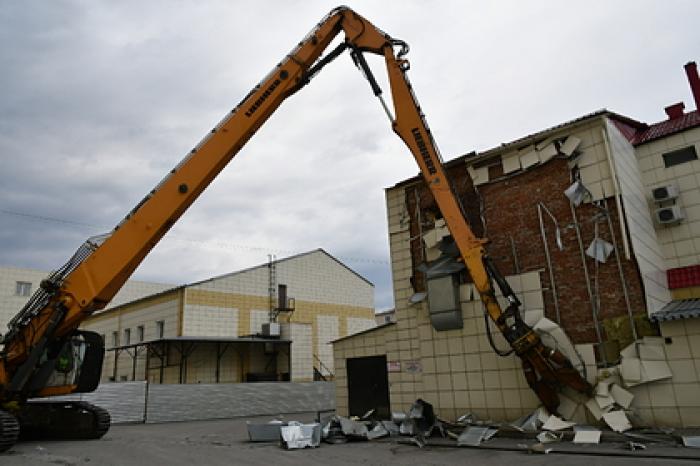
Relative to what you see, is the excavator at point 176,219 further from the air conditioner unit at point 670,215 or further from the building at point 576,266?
the air conditioner unit at point 670,215

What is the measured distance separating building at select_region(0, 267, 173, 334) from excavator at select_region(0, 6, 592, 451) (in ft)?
90.2

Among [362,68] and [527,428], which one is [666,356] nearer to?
[527,428]

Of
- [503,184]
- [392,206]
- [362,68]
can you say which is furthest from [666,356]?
[362,68]

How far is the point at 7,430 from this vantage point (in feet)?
32.5

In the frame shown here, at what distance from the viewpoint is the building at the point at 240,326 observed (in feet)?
85.2

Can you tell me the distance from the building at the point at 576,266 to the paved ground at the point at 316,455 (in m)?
2.04

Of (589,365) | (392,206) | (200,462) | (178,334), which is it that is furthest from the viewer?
(178,334)

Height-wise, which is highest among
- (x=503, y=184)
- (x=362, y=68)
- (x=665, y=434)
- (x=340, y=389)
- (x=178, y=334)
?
(x=362, y=68)

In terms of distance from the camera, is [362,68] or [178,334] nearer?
[362,68]

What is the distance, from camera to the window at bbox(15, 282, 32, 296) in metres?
38.4

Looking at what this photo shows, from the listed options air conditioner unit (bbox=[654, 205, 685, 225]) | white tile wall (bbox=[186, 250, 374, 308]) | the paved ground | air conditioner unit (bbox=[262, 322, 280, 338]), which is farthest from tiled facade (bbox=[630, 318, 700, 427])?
white tile wall (bbox=[186, 250, 374, 308])

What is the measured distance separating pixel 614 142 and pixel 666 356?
483 centimetres

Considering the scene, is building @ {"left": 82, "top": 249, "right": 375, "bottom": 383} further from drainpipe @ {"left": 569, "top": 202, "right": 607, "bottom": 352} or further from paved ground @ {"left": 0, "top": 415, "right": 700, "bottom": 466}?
drainpipe @ {"left": 569, "top": 202, "right": 607, "bottom": 352}

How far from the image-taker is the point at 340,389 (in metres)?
15.3
